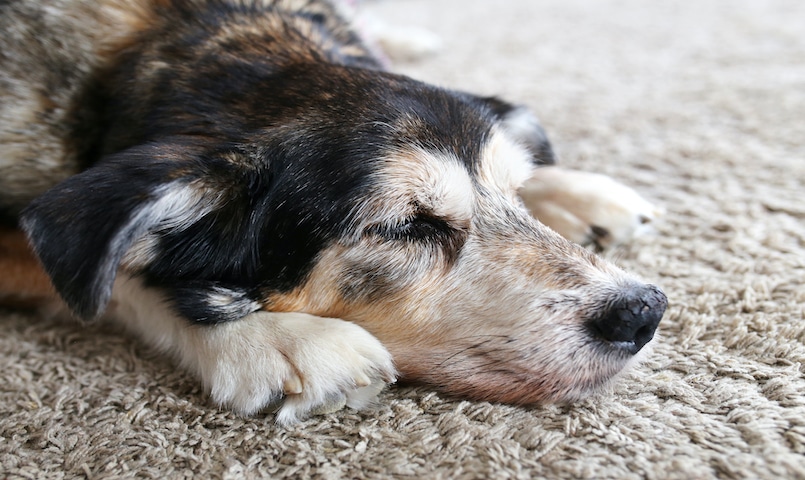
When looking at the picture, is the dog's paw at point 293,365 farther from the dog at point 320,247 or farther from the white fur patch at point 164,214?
the white fur patch at point 164,214

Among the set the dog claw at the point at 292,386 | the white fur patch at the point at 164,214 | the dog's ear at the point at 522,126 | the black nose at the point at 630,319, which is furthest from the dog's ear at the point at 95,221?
the dog's ear at the point at 522,126

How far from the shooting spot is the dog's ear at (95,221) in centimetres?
129

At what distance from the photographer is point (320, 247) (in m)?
1.52

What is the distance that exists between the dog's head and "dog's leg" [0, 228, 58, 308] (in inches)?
21.1

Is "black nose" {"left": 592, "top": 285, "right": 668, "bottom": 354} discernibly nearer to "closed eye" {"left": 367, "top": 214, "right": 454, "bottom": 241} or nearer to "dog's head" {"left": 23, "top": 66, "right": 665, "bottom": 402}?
"dog's head" {"left": 23, "top": 66, "right": 665, "bottom": 402}

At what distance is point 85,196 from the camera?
4.34 feet

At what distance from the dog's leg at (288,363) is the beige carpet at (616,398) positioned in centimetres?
4

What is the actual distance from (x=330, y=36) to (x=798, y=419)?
176cm

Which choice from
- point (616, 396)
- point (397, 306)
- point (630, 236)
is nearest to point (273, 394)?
point (397, 306)

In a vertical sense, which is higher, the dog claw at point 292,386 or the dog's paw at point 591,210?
the dog's paw at point 591,210

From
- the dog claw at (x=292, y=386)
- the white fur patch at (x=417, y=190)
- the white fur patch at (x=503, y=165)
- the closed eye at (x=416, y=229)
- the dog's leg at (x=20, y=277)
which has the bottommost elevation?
the dog's leg at (x=20, y=277)

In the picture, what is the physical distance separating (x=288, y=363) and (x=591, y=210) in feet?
3.33

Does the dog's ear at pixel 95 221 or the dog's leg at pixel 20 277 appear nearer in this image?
the dog's ear at pixel 95 221


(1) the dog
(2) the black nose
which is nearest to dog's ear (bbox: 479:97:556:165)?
(1) the dog
